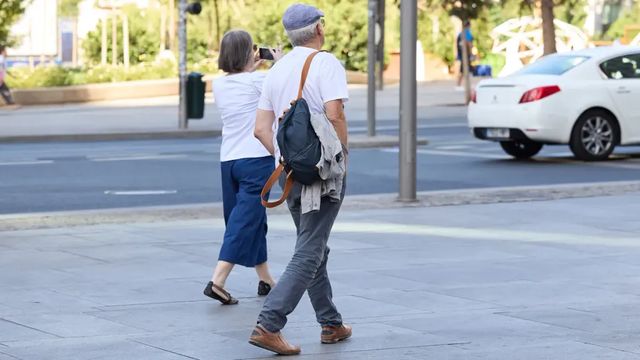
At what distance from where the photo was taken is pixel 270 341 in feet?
22.4

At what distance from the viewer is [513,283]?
356 inches

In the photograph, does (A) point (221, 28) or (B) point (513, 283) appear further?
(A) point (221, 28)

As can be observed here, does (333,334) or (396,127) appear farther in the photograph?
(396,127)

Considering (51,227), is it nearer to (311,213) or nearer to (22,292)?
(22,292)

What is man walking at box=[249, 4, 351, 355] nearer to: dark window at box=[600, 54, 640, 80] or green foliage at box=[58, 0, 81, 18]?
dark window at box=[600, 54, 640, 80]

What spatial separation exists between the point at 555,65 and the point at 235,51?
38.4 feet

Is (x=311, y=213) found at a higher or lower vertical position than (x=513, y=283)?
higher

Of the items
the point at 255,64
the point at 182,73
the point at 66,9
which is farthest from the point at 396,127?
the point at 66,9

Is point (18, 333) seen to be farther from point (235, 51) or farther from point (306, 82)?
point (235, 51)

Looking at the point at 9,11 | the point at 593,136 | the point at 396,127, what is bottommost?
the point at 396,127

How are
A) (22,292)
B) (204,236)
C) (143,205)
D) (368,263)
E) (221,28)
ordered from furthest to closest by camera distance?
(221,28), (143,205), (204,236), (368,263), (22,292)

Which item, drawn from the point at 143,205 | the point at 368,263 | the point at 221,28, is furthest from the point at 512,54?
the point at 368,263

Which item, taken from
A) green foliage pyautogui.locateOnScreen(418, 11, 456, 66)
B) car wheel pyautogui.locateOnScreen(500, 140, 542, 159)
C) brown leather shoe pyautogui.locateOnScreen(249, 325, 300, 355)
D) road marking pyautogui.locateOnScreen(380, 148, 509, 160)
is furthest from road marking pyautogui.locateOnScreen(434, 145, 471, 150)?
green foliage pyautogui.locateOnScreen(418, 11, 456, 66)

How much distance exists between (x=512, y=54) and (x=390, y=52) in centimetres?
752
